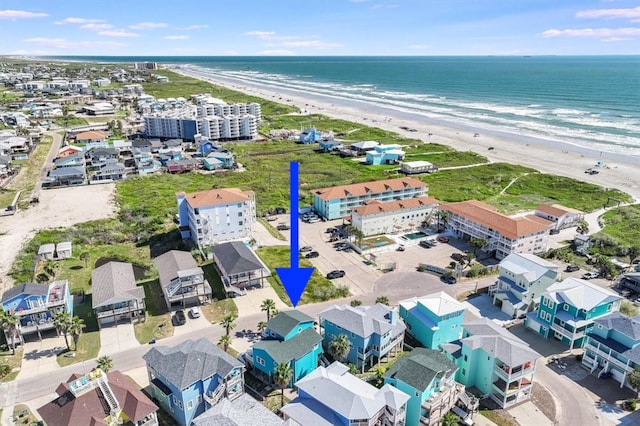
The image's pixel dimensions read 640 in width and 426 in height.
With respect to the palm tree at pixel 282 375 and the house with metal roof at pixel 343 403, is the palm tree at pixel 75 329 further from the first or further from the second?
the house with metal roof at pixel 343 403

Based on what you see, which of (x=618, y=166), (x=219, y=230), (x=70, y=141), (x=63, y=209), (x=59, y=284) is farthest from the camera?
(x=70, y=141)

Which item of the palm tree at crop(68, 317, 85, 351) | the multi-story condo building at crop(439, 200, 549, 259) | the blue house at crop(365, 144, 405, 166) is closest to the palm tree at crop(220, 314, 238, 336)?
the palm tree at crop(68, 317, 85, 351)

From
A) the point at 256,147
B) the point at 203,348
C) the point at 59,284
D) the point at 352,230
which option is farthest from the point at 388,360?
the point at 256,147

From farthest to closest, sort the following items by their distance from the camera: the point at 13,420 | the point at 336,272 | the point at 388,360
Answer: the point at 336,272 → the point at 388,360 → the point at 13,420

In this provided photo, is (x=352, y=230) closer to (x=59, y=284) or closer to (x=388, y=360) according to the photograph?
(x=388, y=360)

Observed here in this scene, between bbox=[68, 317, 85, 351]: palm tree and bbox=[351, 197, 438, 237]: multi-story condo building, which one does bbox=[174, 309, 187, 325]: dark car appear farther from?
bbox=[351, 197, 438, 237]: multi-story condo building

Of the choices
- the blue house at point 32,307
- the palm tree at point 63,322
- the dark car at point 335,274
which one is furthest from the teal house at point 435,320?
the blue house at point 32,307
